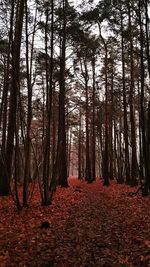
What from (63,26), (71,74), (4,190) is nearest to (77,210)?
(4,190)

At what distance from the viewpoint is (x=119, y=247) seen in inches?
261

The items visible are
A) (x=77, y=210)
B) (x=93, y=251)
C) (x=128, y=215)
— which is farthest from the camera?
(x=77, y=210)

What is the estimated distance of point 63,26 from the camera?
15.1 metres

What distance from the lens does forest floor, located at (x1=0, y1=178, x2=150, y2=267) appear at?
A: 5.90 meters

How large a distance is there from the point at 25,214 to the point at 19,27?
881cm

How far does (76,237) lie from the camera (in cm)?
754

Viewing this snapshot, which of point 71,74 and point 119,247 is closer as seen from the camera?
point 119,247

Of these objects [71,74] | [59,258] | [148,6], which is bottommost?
[59,258]

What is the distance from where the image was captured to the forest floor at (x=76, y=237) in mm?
5898

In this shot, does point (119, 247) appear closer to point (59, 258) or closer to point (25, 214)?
point (59, 258)

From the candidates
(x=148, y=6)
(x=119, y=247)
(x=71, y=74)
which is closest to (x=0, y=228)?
(x=119, y=247)

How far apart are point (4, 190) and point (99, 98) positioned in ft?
70.4

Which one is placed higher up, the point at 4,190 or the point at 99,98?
the point at 99,98

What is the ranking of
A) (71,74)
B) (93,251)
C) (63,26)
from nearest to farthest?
(93,251), (63,26), (71,74)
